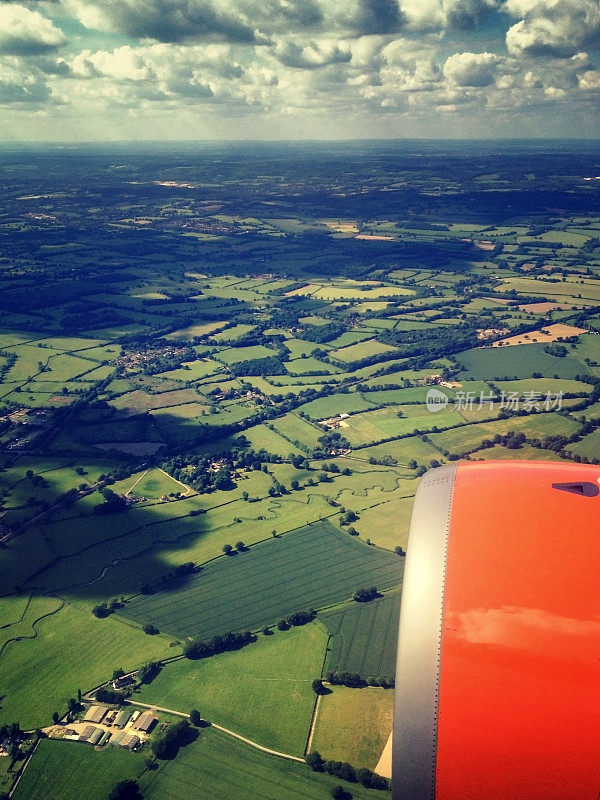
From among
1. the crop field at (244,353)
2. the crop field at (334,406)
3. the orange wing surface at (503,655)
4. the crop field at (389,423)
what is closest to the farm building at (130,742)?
the orange wing surface at (503,655)

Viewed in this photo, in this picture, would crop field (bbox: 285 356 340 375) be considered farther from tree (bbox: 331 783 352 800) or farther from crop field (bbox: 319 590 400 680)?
tree (bbox: 331 783 352 800)

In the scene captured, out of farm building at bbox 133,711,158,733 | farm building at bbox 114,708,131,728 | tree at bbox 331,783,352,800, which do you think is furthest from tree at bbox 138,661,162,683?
tree at bbox 331,783,352,800

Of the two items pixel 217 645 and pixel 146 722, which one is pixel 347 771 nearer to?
pixel 146 722

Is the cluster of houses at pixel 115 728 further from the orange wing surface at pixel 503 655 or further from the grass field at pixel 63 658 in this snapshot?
the orange wing surface at pixel 503 655

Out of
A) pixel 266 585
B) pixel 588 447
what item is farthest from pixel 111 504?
pixel 588 447

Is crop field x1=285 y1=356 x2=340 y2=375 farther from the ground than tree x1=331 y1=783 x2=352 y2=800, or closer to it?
closer to it

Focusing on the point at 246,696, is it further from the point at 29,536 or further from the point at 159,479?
the point at 159,479
